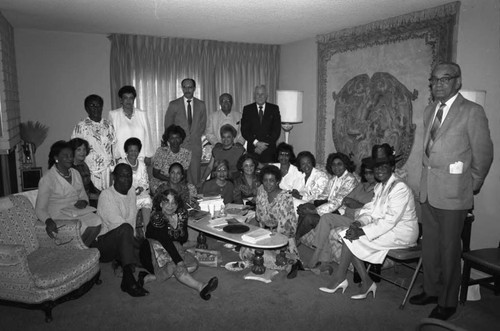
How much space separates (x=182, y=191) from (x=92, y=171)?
130cm

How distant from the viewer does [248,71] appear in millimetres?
8773

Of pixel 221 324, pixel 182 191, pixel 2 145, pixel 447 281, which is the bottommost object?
pixel 221 324

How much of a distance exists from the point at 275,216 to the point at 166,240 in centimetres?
137

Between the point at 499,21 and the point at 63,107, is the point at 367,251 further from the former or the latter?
the point at 63,107

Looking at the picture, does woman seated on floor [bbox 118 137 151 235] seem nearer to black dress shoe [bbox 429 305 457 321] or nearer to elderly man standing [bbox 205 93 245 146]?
elderly man standing [bbox 205 93 245 146]

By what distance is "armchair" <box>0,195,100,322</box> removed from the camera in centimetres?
342

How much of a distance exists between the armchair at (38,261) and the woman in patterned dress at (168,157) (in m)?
1.93

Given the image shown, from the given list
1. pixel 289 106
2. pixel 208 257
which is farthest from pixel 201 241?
pixel 289 106

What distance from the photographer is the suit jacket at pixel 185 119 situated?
264 inches

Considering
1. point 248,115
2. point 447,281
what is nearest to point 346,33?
point 248,115

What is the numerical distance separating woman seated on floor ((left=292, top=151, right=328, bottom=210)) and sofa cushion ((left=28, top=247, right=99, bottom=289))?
287 centimetres

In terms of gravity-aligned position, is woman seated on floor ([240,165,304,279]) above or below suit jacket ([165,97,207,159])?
below

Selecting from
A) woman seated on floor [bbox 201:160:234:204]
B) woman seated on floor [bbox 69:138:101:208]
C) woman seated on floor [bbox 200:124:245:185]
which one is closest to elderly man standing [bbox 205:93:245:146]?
woman seated on floor [bbox 200:124:245:185]

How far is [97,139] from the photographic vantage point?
18.0 ft
